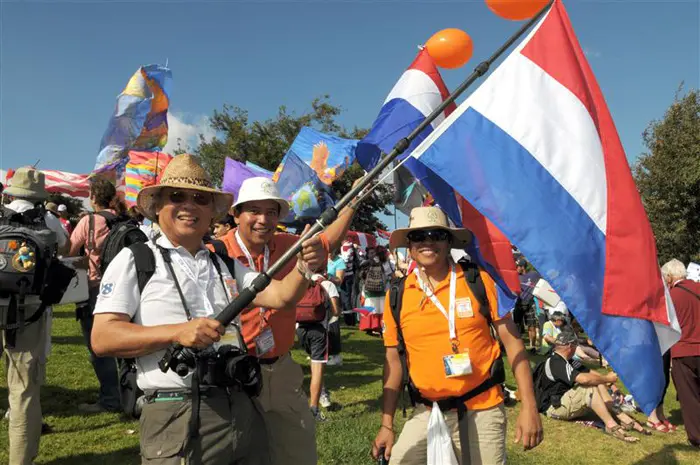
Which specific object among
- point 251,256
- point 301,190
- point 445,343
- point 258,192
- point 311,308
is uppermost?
point 301,190

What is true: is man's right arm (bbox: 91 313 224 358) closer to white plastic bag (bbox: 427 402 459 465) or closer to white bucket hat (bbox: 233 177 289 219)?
white bucket hat (bbox: 233 177 289 219)

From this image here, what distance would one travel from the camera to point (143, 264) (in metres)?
2.29

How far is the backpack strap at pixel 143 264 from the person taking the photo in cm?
228

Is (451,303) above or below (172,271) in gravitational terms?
below

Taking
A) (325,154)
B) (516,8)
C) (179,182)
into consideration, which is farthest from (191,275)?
(325,154)

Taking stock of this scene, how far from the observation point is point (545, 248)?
279 centimetres

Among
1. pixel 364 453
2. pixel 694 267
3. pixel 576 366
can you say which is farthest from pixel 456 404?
pixel 694 267

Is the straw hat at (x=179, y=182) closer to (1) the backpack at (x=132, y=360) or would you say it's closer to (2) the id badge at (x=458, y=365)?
(1) the backpack at (x=132, y=360)

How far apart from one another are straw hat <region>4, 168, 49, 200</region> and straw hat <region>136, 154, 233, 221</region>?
2839 millimetres

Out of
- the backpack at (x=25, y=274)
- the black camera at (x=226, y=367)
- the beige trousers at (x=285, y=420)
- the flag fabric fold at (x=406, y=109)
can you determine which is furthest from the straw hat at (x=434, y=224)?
the backpack at (x=25, y=274)

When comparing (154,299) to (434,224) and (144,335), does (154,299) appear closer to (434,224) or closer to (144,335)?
(144,335)

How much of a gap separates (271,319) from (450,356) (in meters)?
1.21

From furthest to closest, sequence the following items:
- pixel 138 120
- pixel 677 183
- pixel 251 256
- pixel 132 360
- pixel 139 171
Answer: pixel 677 183 < pixel 138 120 < pixel 139 171 < pixel 251 256 < pixel 132 360

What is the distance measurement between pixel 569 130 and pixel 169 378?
8.43 ft
